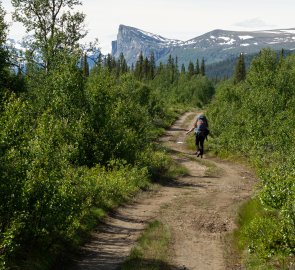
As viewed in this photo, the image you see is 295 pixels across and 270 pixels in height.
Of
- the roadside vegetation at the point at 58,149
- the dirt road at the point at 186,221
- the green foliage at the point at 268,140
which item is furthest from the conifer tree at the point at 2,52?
the green foliage at the point at 268,140

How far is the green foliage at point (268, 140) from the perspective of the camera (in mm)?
11406

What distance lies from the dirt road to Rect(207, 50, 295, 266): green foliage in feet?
5.79

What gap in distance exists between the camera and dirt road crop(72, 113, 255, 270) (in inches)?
536

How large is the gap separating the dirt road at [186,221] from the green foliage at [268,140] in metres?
1.76

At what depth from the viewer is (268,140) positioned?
31.0m

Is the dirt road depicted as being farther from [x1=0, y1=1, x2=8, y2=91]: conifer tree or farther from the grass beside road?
[x1=0, y1=1, x2=8, y2=91]: conifer tree

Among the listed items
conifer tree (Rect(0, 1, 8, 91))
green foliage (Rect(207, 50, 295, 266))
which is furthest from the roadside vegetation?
green foliage (Rect(207, 50, 295, 266))

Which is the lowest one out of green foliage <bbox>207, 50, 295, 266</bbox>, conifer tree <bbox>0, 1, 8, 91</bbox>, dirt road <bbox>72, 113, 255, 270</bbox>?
dirt road <bbox>72, 113, 255, 270</bbox>

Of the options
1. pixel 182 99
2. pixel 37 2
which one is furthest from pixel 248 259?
pixel 182 99

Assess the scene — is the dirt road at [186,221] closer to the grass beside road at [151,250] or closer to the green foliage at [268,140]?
the grass beside road at [151,250]

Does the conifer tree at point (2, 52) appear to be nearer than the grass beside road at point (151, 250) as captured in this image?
No

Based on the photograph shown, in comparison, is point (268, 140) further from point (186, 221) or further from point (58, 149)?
point (58, 149)

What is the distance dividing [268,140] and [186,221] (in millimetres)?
15595

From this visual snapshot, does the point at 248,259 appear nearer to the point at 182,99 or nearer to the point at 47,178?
the point at 47,178
